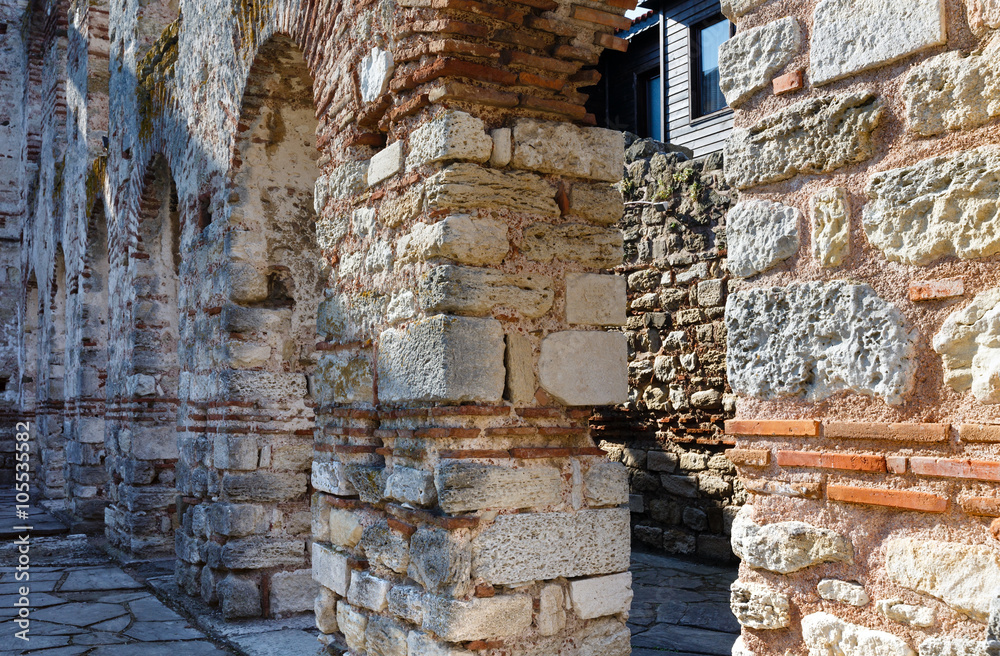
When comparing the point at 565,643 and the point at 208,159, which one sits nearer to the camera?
the point at 565,643

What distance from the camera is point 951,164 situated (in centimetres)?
166

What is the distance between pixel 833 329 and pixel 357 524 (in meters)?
2.32

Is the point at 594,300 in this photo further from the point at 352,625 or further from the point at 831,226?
the point at 352,625

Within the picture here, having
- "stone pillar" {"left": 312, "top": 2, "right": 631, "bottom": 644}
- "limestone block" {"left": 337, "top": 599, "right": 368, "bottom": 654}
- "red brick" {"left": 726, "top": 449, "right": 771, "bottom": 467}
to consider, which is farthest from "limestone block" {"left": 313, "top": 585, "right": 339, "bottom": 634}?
"red brick" {"left": 726, "top": 449, "right": 771, "bottom": 467}

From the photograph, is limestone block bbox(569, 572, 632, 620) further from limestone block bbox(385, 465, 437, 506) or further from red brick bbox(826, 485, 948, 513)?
red brick bbox(826, 485, 948, 513)

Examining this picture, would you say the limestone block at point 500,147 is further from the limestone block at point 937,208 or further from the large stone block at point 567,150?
the limestone block at point 937,208

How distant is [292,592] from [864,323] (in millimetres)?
4399

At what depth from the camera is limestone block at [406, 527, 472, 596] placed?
287cm

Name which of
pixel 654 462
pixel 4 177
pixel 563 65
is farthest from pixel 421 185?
pixel 4 177

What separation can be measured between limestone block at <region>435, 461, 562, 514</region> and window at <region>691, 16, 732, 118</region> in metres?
8.57

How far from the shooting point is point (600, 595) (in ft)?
10.5

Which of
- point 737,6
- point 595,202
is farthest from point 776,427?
point 595,202

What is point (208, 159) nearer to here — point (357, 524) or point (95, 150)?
point (357, 524)

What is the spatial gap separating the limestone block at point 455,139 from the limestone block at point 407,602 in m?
1.58
